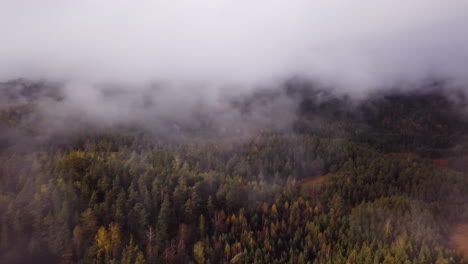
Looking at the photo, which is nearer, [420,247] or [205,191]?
[420,247]

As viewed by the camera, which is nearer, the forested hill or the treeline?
the forested hill

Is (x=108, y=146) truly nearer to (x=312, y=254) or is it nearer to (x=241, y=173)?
(x=241, y=173)

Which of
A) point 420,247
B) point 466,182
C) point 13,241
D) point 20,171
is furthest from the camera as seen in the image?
point 466,182

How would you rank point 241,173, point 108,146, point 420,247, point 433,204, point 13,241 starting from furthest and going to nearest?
point 108,146, point 241,173, point 433,204, point 420,247, point 13,241

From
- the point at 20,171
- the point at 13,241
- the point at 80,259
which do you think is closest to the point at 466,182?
the point at 80,259

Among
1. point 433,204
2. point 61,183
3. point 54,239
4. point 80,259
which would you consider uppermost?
point 61,183

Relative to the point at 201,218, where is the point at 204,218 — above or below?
below

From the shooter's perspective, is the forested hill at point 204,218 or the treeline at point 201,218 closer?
the forested hill at point 204,218

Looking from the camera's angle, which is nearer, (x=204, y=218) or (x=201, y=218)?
(x=201, y=218)

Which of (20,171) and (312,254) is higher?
(20,171)
